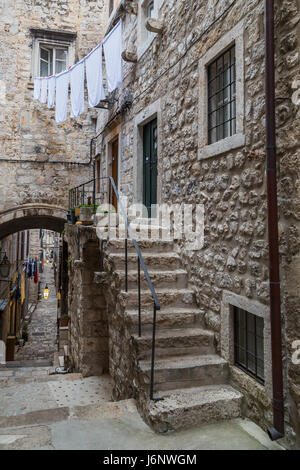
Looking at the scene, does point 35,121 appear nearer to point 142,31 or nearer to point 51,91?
point 51,91

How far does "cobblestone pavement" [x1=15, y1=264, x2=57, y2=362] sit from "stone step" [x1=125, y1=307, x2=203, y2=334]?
8445 millimetres

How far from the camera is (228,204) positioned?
3.96m

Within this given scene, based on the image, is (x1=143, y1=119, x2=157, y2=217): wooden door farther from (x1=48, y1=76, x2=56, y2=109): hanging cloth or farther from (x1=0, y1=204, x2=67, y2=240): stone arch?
(x1=0, y1=204, x2=67, y2=240): stone arch

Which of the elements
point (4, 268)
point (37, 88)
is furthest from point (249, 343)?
point (4, 268)

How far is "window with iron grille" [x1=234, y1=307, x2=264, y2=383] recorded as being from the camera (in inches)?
140

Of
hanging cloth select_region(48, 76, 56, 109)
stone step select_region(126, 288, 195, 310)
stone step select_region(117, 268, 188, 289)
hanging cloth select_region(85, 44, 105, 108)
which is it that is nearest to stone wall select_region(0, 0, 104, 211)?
hanging cloth select_region(48, 76, 56, 109)

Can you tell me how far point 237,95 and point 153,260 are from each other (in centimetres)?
239

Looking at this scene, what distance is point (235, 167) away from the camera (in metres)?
3.84

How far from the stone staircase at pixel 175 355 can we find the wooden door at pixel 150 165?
1957mm

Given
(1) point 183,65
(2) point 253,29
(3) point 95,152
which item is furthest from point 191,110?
(3) point 95,152

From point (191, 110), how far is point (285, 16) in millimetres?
1982

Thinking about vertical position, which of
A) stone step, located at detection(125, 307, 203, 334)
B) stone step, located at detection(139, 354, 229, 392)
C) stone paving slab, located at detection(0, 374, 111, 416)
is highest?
stone step, located at detection(125, 307, 203, 334)

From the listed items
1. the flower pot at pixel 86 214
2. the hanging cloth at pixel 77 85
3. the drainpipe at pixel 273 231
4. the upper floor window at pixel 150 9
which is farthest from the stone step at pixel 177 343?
the hanging cloth at pixel 77 85

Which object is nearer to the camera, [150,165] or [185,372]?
[185,372]
